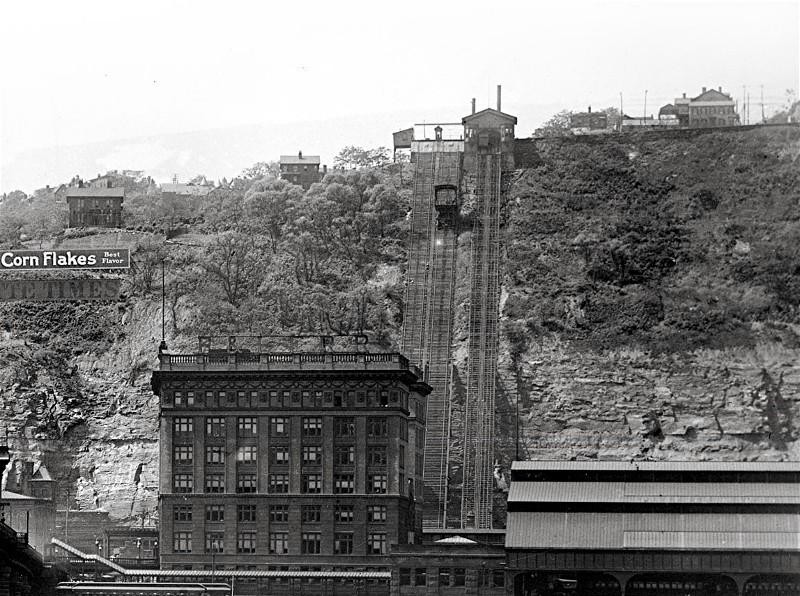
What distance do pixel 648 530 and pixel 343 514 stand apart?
2881 centimetres

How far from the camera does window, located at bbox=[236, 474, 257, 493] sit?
531ft

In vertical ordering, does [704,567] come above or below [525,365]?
below

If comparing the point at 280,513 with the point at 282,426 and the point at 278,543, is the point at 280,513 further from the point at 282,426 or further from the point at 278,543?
the point at 282,426

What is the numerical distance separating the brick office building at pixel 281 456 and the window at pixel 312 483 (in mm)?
76

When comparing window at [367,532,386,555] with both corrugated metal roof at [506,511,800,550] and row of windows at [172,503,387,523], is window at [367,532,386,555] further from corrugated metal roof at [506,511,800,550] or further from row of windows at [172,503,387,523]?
corrugated metal roof at [506,511,800,550]

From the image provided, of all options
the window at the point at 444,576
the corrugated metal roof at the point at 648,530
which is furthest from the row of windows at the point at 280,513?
the corrugated metal roof at the point at 648,530

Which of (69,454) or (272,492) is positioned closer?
(272,492)

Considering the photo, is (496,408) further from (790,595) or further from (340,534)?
(790,595)

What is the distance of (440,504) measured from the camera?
17888 centimetres

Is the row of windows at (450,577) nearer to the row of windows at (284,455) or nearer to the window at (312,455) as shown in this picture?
the row of windows at (284,455)

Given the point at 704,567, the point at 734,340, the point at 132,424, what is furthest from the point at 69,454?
the point at 704,567

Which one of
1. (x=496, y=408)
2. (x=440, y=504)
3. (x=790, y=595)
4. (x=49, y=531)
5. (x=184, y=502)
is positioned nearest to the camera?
(x=790, y=595)

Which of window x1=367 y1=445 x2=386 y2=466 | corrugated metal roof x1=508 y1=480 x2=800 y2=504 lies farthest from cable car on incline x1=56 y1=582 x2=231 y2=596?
corrugated metal roof x1=508 y1=480 x2=800 y2=504

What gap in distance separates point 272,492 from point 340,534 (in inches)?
257
